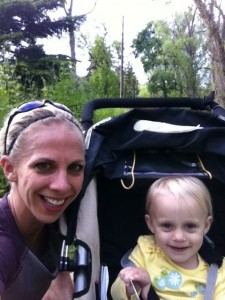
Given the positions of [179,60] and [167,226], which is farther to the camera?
[179,60]

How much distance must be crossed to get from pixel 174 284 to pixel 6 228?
819 mm

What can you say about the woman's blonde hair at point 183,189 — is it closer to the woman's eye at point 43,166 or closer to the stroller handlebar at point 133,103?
the stroller handlebar at point 133,103

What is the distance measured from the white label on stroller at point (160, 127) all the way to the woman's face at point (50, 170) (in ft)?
1.83

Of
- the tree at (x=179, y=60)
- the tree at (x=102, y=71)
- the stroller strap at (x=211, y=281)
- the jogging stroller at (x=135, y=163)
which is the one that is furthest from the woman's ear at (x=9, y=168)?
the tree at (x=179, y=60)

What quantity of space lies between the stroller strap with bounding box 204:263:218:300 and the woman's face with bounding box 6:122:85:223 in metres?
0.77

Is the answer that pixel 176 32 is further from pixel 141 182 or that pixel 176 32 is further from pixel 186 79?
pixel 141 182

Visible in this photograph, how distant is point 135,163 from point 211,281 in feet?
2.12

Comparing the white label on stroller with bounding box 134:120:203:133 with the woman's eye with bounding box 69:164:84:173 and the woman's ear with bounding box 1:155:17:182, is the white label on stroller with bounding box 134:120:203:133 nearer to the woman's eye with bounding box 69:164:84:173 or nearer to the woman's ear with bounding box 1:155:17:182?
the woman's eye with bounding box 69:164:84:173

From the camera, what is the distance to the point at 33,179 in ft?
5.20

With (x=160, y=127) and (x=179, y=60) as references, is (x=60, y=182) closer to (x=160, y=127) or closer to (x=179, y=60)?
(x=160, y=127)

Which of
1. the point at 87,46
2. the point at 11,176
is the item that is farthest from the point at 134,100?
the point at 87,46

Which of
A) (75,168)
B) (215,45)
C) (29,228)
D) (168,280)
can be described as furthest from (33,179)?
(215,45)

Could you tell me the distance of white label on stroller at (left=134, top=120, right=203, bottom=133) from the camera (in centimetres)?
213

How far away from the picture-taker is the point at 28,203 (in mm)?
1653
